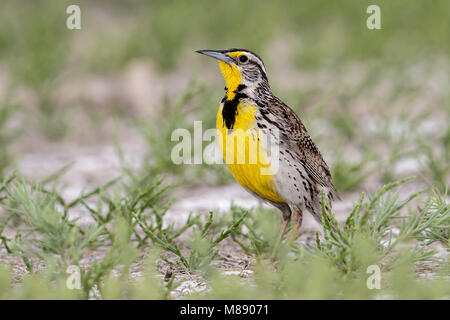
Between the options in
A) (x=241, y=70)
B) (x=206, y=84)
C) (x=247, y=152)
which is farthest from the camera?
(x=206, y=84)

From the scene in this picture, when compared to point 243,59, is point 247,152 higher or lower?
lower

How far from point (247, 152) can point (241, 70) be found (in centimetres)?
58

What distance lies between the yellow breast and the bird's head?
0.23 metres

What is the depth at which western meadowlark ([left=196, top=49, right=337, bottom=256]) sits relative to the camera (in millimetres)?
3115

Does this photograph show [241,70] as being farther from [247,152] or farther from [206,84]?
[206,84]

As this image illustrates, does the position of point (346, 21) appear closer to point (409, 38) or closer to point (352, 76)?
point (409, 38)

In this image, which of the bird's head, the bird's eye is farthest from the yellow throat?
the bird's eye

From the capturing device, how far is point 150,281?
2418mm

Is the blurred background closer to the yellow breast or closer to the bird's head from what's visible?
the bird's head

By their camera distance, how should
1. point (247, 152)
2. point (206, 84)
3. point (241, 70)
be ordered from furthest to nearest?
point (206, 84)
point (241, 70)
point (247, 152)

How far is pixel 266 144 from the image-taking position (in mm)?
3117

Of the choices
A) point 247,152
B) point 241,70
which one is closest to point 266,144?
point 247,152
